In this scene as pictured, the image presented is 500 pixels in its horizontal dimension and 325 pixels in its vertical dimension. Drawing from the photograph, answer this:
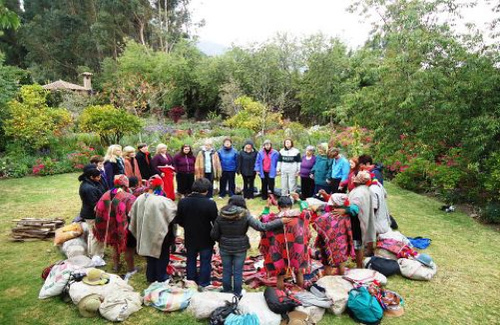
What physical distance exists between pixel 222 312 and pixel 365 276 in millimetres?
2087

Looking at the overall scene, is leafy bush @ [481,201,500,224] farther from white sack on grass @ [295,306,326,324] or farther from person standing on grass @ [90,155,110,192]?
person standing on grass @ [90,155,110,192]

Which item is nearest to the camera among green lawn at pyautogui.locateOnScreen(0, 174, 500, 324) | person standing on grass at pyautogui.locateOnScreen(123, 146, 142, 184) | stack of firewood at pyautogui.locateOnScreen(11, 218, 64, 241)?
green lawn at pyautogui.locateOnScreen(0, 174, 500, 324)

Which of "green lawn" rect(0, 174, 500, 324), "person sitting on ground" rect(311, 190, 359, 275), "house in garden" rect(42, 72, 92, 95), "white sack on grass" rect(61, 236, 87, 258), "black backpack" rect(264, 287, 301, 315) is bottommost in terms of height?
"green lawn" rect(0, 174, 500, 324)

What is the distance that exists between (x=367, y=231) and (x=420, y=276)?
3.20 ft

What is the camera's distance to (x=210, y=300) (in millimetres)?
4031

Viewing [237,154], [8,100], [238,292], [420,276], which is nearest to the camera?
[238,292]

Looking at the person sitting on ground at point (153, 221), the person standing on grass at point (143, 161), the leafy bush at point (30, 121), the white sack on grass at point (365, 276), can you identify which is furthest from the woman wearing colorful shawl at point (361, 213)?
the leafy bush at point (30, 121)

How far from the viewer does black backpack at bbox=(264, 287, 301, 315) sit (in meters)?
3.83

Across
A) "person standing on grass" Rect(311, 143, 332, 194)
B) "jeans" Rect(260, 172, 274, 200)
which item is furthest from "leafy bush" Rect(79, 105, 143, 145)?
"person standing on grass" Rect(311, 143, 332, 194)

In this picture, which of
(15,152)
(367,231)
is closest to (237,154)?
(367,231)

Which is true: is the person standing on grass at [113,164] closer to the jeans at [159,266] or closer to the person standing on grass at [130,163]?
the person standing on grass at [130,163]

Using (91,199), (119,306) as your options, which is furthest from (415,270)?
(91,199)

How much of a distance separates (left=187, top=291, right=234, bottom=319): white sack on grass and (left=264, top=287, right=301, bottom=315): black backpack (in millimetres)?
476

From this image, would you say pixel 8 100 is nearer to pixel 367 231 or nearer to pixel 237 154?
pixel 237 154
